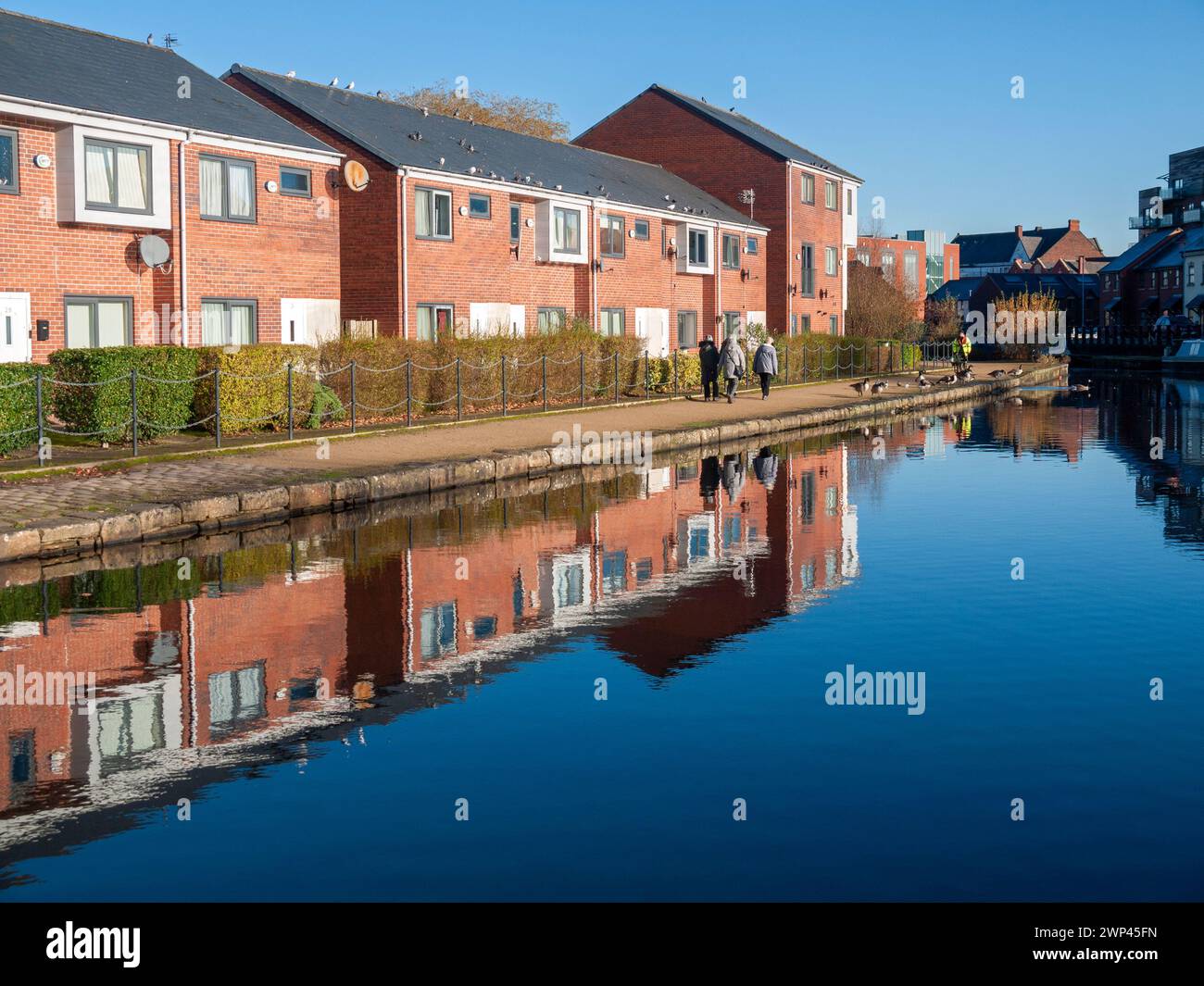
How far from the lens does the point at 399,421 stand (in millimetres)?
26266

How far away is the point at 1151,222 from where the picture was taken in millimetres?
132500

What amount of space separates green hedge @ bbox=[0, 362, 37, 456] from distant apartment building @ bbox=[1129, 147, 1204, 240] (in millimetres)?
115590

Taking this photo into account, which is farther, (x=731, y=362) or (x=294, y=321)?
(x=731, y=362)

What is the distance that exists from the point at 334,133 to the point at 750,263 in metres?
24.3

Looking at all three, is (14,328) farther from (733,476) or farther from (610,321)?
(610,321)

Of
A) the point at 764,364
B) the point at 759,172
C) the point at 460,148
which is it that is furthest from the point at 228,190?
the point at 759,172

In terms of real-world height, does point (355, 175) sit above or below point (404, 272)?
above

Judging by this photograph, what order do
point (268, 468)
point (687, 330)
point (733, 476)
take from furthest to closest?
point (687, 330) < point (733, 476) < point (268, 468)

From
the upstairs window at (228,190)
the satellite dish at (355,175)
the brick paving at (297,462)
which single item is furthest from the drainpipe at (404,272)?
the brick paving at (297,462)

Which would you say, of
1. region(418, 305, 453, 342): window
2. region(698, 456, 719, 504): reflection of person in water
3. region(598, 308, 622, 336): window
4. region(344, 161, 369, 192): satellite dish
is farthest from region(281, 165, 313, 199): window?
region(698, 456, 719, 504): reflection of person in water

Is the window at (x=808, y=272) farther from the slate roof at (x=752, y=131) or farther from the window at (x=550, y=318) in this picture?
the window at (x=550, y=318)

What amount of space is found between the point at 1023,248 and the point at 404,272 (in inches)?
5237
